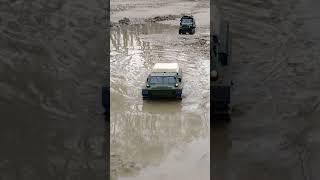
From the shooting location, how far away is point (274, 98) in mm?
16484

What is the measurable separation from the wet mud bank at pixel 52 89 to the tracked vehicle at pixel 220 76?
3.31m

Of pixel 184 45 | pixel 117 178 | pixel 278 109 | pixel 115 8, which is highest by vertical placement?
pixel 115 8

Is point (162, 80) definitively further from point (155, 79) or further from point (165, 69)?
point (165, 69)

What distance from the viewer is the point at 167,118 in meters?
16.5

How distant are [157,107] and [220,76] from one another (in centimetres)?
219


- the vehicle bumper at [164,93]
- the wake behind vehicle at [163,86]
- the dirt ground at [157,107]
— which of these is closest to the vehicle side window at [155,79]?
the wake behind vehicle at [163,86]

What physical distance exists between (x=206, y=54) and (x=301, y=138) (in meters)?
10.5

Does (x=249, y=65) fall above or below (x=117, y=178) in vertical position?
above

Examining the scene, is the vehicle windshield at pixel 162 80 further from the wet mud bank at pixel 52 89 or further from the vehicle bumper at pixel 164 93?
the wet mud bank at pixel 52 89

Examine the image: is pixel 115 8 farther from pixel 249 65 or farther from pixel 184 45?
pixel 249 65

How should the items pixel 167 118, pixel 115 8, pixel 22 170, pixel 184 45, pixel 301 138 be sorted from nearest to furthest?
pixel 22 170 → pixel 301 138 → pixel 167 118 → pixel 184 45 → pixel 115 8

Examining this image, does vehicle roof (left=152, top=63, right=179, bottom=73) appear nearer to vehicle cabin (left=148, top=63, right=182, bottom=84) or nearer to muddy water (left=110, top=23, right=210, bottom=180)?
vehicle cabin (left=148, top=63, right=182, bottom=84)

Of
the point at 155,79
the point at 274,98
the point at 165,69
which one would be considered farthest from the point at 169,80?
the point at 274,98

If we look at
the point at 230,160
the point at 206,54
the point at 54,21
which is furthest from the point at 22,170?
the point at 206,54
